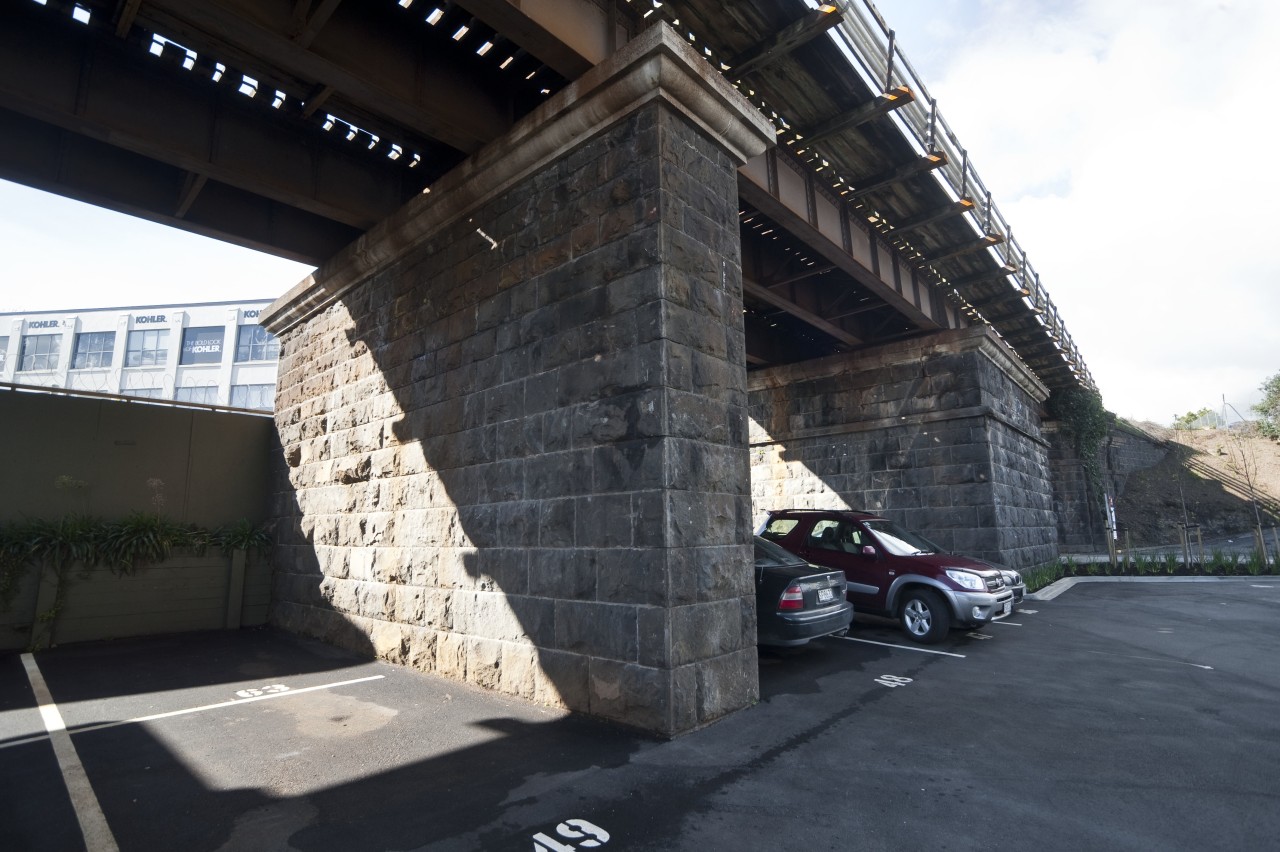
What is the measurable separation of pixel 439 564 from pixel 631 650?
3283 mm

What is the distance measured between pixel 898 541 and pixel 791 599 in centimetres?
332

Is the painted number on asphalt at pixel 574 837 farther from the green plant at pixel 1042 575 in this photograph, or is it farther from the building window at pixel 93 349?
the building window at pixel 93 349

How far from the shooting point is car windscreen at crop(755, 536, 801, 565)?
821 cm

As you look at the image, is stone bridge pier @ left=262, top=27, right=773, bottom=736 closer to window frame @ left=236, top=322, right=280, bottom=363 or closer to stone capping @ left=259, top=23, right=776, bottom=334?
stone capping @ left=259, top=23, right=776, bottom=334

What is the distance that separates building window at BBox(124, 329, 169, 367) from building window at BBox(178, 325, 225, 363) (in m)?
1.34

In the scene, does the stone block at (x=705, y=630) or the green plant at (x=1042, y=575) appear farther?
the green plant at (x=1042, y=575)

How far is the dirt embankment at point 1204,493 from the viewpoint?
101ft

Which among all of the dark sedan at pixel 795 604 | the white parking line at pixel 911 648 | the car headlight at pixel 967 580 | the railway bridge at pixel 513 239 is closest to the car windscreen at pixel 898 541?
the car headlight at pixel 967 580

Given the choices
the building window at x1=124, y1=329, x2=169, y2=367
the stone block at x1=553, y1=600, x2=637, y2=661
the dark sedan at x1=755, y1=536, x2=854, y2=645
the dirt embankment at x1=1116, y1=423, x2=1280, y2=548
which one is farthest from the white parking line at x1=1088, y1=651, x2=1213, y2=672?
the building window at x1=124, y1=329, x2=169, y2=367

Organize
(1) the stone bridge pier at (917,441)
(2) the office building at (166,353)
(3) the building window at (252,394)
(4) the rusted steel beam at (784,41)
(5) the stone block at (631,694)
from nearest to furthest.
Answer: (5) the stone block at (631,694) → (4) the rusted steel beam at (784,41) → (1) the stone bridge pier at (917,441) → (3) the building window at (252,394) → (2) the office building at (166,353)

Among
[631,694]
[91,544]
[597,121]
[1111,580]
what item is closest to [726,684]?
[631,694]

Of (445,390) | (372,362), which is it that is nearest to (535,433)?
(445,390)

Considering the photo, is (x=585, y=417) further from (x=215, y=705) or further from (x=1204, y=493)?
(x=1204, y=493)

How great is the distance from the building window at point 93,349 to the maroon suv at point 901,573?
A: 5547 cm
